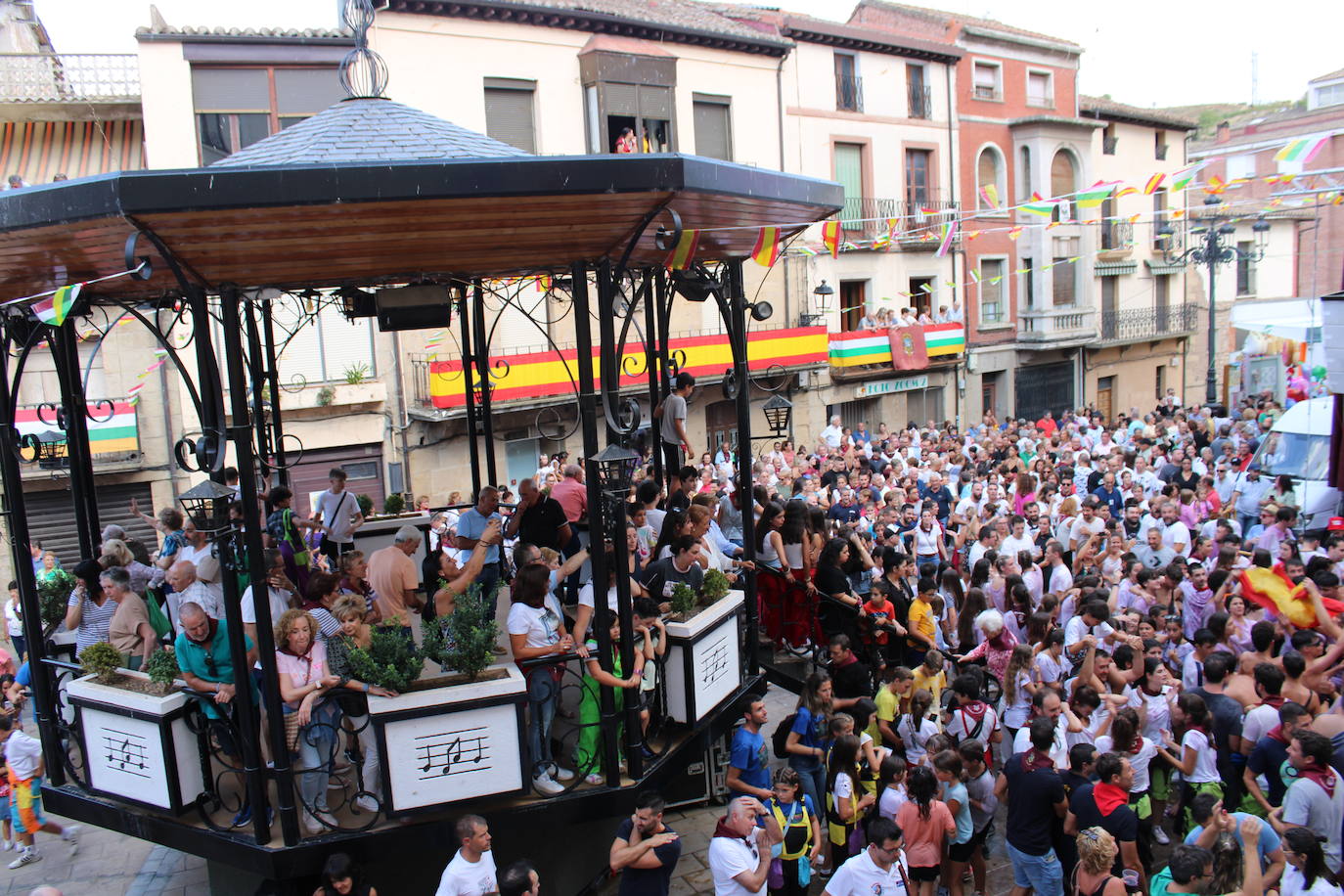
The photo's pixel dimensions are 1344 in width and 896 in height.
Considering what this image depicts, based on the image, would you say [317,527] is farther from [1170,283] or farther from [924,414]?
[1170,283]

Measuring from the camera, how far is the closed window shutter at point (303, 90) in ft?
62.7

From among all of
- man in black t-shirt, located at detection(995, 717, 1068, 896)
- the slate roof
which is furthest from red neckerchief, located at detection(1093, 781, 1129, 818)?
the slate roof

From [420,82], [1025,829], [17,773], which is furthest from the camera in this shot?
[420,82]

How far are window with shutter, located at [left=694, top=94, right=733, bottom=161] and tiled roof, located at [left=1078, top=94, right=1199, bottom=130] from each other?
657 inches

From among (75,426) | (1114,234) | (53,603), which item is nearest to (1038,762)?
(53,603)

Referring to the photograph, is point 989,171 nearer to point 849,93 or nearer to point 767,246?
point 849,93

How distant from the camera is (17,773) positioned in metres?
8.26

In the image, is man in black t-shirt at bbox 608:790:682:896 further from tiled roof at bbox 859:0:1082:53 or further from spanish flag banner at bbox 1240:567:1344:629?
tiled roof at bbox 859:0:1082:53

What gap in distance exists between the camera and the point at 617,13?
2383cm

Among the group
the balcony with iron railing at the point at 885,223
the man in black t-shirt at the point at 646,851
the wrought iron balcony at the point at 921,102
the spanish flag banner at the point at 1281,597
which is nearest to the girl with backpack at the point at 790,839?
the man in black t-shirt at the point at 646,851

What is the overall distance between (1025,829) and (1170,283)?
38.9 metres

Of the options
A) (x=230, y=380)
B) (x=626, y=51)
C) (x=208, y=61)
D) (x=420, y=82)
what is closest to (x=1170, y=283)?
(x=626, y=51)

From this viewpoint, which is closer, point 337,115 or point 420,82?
point 337,115

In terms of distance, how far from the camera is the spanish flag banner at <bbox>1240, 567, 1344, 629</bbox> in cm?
868
